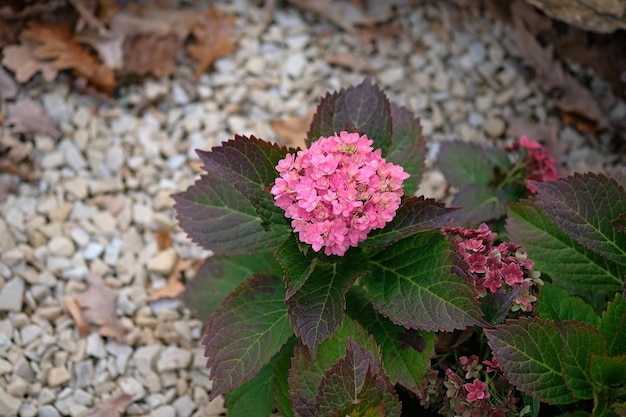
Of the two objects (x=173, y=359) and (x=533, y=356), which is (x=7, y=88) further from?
(x=533, y=356)

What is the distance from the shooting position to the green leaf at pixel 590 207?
1746 mm

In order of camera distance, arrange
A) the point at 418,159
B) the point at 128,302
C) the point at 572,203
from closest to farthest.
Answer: the point at 572,203
the point at 418,159
the point at 128,302

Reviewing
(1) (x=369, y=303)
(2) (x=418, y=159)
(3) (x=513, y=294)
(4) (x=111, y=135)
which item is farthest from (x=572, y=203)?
(4) (x=111, y=135)

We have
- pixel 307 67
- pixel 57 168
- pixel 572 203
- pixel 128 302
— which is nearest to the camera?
pixel 572 203

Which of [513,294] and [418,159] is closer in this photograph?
[513,294]

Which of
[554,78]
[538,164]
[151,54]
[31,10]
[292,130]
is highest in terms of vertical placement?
[31,10]

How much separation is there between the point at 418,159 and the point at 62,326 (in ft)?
3.86

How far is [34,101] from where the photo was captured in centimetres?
270

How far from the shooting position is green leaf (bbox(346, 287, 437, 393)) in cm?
171

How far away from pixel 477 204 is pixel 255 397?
86cm

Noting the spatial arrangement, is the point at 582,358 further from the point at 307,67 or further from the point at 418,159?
the point at 307,67

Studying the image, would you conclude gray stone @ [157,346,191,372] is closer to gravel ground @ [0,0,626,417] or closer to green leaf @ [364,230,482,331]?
gravel ground @ [0,0,626,417]

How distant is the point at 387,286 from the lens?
1.72 meters

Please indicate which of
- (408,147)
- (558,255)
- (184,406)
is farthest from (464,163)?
(184,406)
